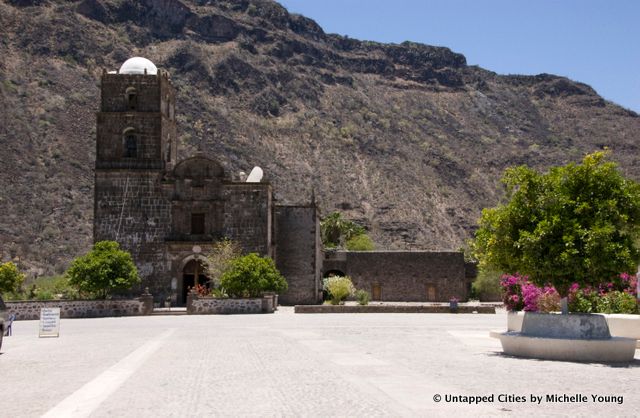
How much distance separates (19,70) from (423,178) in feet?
155

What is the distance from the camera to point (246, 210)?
43281mm

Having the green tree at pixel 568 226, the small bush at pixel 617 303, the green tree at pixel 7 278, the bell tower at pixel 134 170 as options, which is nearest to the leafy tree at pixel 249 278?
the bell tower at pixel 134 170

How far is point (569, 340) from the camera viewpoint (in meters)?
15.7

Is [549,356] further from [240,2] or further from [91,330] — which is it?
[240,2]

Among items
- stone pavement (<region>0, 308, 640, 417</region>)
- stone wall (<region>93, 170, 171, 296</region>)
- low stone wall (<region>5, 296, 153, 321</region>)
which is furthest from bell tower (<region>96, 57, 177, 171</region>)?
stone pavement (<region>0, 308, 640, 417</region>)

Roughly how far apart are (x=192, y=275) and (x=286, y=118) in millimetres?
62787

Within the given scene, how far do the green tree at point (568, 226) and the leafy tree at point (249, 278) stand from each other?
21.4 metres

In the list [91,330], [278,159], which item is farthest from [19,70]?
[91,330]

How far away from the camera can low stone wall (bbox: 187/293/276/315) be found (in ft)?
123

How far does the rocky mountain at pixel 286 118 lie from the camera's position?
78500mm

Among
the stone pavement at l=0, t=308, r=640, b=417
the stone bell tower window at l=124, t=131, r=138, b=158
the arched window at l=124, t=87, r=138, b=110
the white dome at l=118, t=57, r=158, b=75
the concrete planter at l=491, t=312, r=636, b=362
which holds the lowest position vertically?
the stone pavement at l=0, t=308, r=640, b=417

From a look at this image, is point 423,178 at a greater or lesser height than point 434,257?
greater

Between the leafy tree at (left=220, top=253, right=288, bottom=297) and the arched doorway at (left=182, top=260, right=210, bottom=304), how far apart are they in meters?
3.94

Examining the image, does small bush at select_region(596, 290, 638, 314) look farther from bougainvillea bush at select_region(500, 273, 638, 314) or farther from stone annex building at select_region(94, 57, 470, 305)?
stone annex building at select_region(94, 57, 470, 305)
